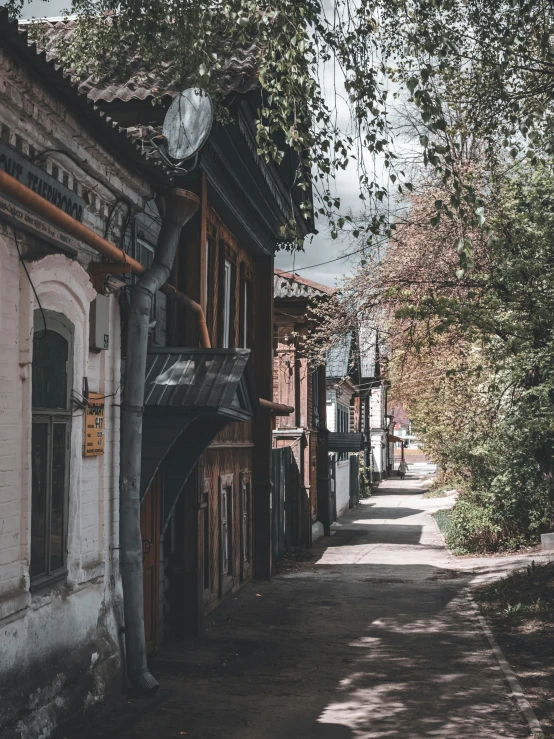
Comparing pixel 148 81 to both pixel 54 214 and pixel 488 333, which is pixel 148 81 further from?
pixel 488 333

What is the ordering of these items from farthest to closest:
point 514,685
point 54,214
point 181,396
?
point 181,396
point 514,685
point 54,214

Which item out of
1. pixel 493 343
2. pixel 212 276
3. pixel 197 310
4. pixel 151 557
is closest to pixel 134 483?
pixel 151 557

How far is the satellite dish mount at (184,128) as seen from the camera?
329 inches

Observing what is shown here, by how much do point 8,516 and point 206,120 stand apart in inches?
172

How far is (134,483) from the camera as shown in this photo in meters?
7.75

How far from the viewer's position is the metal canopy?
8203mm

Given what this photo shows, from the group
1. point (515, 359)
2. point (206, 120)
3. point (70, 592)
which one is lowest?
point (70, 592)

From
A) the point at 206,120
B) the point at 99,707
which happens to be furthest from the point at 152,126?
Result: the point at 99,707

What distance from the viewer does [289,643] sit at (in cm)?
994

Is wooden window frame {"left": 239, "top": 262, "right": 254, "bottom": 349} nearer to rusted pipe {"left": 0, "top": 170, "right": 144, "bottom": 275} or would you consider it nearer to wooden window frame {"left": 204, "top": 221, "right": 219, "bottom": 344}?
wooden window frame {"left": 204, "top": 221, "right": 219, "bottom": 344}

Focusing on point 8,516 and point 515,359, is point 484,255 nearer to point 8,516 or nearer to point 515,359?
point 515,359

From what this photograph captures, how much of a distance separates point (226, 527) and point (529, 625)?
4255 mm

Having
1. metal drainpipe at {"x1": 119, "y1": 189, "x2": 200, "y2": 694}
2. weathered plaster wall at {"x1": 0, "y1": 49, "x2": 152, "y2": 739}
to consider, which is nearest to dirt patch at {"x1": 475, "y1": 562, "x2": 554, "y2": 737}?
metal drainpipe at {"x1": 119, "y1": 189, "x2": 200, "y2": 694}

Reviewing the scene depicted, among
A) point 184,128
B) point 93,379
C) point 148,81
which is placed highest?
point 148,81
